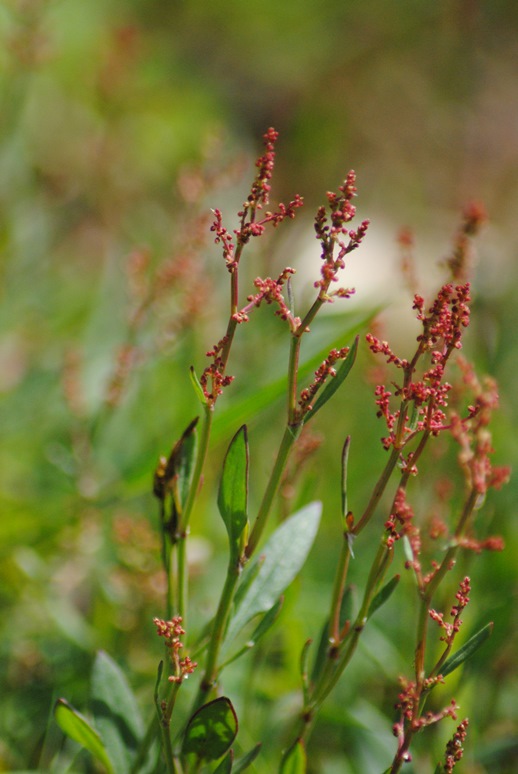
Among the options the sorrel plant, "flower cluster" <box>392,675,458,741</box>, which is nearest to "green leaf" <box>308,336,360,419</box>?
the sorrel plant

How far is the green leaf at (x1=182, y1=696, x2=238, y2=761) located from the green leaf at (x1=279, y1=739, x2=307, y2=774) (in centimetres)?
5

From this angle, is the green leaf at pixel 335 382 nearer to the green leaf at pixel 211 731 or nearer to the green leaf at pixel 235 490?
the green leaf at pixel 235 490

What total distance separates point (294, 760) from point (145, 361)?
0.70m

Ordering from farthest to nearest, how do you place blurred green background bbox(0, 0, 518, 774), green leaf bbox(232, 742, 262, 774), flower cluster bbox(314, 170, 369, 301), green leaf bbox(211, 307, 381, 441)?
blurred green background bbox(0, 0, 518, 774)
green leaf bbox(211, 307, 381, 441)
green leaf bbox(232, 742, 262, 774)
flower cluster bbox(314, 170, 369, 301)

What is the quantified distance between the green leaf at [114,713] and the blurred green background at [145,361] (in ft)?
0.62

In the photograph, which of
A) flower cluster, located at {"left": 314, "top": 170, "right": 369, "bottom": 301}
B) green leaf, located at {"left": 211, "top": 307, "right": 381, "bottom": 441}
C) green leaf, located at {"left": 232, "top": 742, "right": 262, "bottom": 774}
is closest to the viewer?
flower cluster, located at {"left": 314, "top": 170, "right": 369, "bottom": 301}

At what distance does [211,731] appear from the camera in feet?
2.23

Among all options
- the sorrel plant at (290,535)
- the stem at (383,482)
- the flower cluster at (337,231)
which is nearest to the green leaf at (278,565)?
the sorrel plant at (290,535)

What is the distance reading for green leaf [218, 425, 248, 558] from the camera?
0.67m

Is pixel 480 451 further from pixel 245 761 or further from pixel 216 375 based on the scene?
pixel 245 761

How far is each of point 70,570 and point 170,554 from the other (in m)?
0.67

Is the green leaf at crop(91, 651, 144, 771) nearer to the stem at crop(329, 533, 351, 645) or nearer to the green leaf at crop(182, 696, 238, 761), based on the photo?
the green leaf at crop(182, 696, 238, 761)

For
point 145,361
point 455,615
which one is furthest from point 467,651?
point 145,361

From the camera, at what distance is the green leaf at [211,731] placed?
66cm
